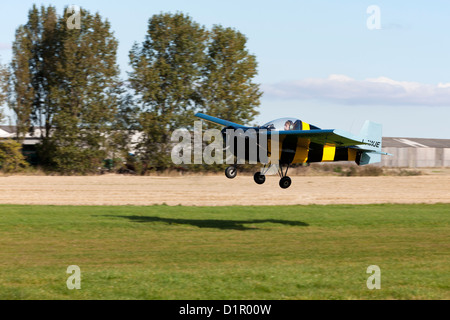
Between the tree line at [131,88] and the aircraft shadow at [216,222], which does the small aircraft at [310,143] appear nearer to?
the aircraft shadow at [216,222]

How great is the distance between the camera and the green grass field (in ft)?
41.9

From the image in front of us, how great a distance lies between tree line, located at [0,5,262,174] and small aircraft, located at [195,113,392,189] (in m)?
31.3

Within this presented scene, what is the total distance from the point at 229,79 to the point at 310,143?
115 ft

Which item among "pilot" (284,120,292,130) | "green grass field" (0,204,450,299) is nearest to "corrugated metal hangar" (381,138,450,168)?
"green grass field" (0,204,450,299)

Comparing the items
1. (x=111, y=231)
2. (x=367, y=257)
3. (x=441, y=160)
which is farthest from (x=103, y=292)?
(x=441, y=160)

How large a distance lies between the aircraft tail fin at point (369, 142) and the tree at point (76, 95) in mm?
36620

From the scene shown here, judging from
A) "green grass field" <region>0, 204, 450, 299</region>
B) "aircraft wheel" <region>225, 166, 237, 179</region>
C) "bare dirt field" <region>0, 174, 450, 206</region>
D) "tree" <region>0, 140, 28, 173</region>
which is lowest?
"green grass field" <region>0, 204, 450, 299</region>

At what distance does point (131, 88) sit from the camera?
2191 inches

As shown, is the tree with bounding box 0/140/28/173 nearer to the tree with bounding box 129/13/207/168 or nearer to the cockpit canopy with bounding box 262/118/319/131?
the tree with bounding box 129/13/207/168

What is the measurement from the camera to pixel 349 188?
43.8 meters

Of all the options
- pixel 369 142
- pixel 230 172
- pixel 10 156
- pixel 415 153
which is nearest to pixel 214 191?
pixel 369 142

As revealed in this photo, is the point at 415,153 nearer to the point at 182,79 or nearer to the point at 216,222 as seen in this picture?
the point at 182,79

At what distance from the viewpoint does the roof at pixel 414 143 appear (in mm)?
81250
